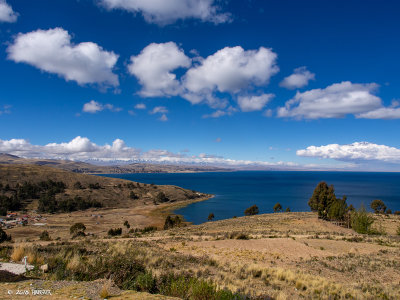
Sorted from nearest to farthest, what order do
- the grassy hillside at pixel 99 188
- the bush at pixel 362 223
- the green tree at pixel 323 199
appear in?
the bush at pixel 362 223 → the green tree at pixel 323 199 → the grassy hillside at pixel 99 188

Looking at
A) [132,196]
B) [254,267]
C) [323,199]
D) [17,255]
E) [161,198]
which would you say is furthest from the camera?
[161,198]

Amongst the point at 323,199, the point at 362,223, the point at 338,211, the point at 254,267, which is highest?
the point at 254,267

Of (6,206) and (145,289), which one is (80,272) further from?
(6,206)

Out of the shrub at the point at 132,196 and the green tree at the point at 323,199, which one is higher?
the green tree at the point at 323,199

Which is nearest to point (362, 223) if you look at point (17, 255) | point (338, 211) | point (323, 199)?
point (338, 211)

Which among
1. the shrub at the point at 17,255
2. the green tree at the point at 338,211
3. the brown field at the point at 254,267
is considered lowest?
the green tree at the point at 338,211

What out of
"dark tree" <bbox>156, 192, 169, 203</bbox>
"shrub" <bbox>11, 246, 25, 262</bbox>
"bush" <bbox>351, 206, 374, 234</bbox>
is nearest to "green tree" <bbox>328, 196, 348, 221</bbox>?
"bush" <bbox>351, 206, 374, 234</bbox>

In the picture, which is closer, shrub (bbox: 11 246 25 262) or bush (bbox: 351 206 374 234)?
shrub (bbox: 11 246 25 262)

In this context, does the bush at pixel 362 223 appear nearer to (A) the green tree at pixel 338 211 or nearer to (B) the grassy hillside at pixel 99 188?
(A) the green tree at pixel 338 211

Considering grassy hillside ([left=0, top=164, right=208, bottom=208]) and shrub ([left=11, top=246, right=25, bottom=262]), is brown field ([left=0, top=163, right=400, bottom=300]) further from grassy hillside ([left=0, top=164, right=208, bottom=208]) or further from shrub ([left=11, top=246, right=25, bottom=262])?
grassy hillside ([left=0, top=164, right=208, bottom=208])

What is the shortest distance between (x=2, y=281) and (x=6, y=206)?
9086 cm

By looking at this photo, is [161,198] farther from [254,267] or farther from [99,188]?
[254,267]

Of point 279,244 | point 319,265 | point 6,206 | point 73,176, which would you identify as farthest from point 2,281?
point 73,176

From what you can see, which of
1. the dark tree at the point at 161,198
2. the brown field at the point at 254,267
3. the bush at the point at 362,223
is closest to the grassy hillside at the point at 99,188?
the dark tree at the point at 161,198
